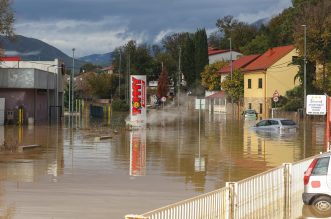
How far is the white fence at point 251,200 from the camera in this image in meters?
9.21

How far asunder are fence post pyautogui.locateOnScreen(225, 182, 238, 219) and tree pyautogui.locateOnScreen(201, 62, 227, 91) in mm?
96574

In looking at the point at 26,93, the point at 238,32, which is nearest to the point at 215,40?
the point at 238,32

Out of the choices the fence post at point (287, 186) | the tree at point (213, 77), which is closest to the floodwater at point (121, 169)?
the fence post at point (287, 186)

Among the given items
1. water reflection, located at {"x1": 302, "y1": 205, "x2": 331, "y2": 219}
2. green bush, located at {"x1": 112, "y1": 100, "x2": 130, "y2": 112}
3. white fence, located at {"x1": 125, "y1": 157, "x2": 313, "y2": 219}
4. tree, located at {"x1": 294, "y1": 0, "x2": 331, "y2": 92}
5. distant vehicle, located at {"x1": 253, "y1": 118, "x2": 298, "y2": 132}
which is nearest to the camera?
white fence, located at {"x1": 125, "y1": 157, "x2": 313, "y2": 219}

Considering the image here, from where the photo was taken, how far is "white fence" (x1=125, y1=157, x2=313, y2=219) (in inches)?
363

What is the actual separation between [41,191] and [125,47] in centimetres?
13044

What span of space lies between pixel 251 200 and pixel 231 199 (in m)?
1.08

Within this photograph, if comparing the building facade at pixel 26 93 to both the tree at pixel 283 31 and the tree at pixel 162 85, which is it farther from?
the tree at pixel 162 85

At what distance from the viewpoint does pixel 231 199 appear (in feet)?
35.1

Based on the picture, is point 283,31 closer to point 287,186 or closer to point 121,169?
point 121,169

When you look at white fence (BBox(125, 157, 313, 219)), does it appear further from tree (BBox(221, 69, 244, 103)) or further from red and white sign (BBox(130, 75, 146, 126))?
tree (BBox(221, 69, 244, 103))

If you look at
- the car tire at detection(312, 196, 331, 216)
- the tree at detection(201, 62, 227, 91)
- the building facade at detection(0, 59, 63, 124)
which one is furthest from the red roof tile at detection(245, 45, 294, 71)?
the car tire at detection(312, 196, 331, 216)

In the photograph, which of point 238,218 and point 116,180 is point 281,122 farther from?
point 238,218

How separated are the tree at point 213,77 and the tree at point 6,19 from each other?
5799 cm
